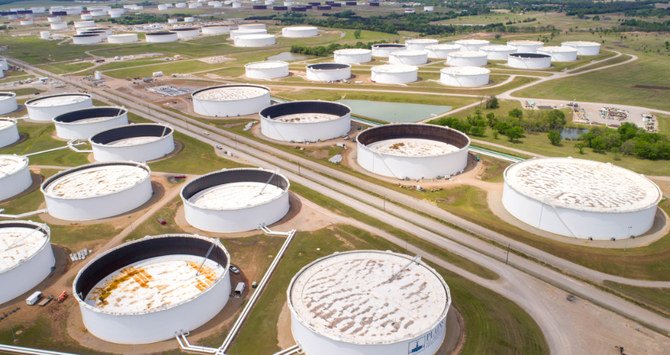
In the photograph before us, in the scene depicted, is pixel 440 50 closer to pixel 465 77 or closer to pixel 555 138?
pixel 465 77

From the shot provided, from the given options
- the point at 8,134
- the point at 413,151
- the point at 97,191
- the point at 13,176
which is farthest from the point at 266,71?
the point at 97,191

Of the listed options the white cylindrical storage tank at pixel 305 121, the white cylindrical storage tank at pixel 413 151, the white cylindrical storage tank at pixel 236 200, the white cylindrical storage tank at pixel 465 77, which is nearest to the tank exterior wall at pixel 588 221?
the white cylindrical storage tank at pixel 413 151

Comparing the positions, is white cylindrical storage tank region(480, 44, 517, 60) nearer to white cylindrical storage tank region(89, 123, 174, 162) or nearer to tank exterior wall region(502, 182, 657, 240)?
tank exterior wall region(502, 182, 657, 240)

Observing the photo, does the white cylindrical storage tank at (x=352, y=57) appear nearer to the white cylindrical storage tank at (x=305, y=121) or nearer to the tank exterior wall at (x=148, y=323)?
the white cylindrical storage tank at (x=305, y=121)

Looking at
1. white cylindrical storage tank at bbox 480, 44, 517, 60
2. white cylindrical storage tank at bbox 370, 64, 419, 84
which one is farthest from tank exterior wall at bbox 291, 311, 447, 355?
white cylindrical storage tank at bbox 480, 44, 517, 60

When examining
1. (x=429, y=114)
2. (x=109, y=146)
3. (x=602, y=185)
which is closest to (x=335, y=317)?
(x=602, y=185)
